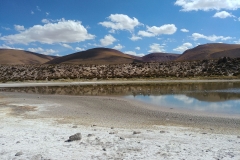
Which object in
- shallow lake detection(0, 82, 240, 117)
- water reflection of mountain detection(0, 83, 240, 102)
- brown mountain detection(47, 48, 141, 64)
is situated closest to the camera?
shallow lake detection(0, 82, 240, 117)

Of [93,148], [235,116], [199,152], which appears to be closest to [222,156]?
[199,152]

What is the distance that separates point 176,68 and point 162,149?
6303 cm

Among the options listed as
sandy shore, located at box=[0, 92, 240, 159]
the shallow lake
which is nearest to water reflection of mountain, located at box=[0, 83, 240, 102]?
the shallow lake

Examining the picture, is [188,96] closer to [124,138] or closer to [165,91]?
[165,91]

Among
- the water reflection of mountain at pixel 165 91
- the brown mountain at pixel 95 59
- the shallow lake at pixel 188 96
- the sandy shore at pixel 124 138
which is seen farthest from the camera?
the brown mountain at pixel 95 59

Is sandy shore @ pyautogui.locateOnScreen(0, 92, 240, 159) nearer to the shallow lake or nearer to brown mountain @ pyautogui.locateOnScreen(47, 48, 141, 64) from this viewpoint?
the shallow lake

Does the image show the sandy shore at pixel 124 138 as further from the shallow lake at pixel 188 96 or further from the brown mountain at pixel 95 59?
the brown mountain at pixel 95 59

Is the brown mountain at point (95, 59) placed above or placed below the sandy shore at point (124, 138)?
above

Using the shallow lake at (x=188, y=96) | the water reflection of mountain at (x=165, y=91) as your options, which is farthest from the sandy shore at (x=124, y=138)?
the water reflection of mountain at (x=165, y=91)

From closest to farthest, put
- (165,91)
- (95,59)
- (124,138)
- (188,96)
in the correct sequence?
(124,138) < (188,96) < (165,91) < (95,59)

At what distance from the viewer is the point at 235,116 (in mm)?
13797

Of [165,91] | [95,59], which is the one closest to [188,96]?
[165,91]

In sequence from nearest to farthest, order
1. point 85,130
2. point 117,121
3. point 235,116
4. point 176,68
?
1. point 85,130
2. point 117,121
3. point 235,116
4. point 176,68

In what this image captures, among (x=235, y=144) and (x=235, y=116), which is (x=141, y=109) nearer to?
(x=235, y=116)
